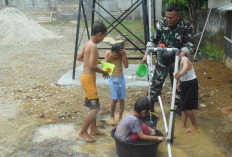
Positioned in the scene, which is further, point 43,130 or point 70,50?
point 70,50

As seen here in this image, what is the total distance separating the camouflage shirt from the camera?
14.1 ft

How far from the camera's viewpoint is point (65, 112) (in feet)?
16.6

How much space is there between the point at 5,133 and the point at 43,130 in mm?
551

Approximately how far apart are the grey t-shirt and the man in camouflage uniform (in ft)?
3.87

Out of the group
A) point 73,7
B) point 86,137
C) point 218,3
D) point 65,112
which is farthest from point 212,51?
point 73,7

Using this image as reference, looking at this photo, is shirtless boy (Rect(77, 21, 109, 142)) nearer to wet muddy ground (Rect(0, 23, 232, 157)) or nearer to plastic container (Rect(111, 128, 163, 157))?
wet muddy ground (Rect(0, 23, 232, 157))

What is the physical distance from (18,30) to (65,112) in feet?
32.4

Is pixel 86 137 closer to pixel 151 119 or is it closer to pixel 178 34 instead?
pixel 151 119

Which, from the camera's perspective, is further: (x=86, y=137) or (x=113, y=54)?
(x=113, y=54)

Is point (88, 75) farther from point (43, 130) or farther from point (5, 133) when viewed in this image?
point (5, 133)

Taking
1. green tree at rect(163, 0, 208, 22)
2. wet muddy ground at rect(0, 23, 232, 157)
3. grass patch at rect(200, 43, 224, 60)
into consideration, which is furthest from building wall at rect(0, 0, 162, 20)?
wet muddy ground at rect(0, 23, 232, 157)

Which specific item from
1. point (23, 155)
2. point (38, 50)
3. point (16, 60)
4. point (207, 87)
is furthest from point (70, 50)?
point (23, 155)

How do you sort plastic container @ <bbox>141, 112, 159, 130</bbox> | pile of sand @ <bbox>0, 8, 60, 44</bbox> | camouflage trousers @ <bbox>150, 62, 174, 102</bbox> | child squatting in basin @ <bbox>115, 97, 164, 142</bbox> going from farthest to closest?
1. pile of sand @ <bbox>0, 8, 60, 44</bbox>
2. camouflage trousers @ <bbox>150, 62, 174, 102</bbox>
3. plastic container @ <bbox>141, 112, 159, 130</bbox>
4. child squatting in basin @ <bbox>115, 97, 164, 142</bbox>

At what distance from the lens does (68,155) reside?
145 inches
